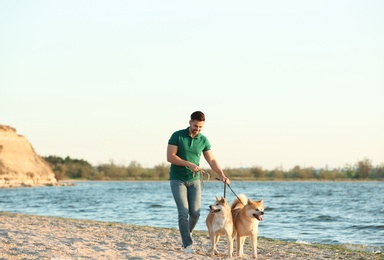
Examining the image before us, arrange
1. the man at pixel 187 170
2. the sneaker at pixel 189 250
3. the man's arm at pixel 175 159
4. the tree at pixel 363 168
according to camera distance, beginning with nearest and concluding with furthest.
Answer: the man's arm at pixel 175 159 < the man at pixel 187 170 < the sneaker at pixel 189 250 < the tree at pixel 363 168

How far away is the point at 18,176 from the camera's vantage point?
77000 millimetres

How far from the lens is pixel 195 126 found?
8.91 metres

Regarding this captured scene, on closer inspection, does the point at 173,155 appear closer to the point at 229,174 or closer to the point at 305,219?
the point at 305,219

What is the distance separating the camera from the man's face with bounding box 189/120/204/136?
350 inches

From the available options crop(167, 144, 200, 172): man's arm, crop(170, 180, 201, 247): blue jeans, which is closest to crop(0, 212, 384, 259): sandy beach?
crop(170, 180, 201, 247): blue jeans

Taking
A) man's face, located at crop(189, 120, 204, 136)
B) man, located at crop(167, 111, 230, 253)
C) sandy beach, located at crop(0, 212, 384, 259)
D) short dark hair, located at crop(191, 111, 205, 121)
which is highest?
short dark hair, located at crop(191, 111, 205, 121)

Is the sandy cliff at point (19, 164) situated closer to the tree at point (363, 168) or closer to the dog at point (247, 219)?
the tree at point (363, 168)

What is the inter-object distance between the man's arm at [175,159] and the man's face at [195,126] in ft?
1.23

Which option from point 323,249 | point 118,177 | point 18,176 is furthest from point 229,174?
point 323,249

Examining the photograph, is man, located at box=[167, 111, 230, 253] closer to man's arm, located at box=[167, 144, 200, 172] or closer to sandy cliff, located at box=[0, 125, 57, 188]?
man's arm, located at box=[167, 144, 200, 172]

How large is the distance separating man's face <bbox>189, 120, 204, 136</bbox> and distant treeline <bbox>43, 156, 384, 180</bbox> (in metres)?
85.4

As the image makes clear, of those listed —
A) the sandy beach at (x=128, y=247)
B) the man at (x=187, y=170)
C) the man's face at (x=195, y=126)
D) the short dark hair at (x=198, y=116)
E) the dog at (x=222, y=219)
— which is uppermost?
the short dark hair at (x=198, y=116)

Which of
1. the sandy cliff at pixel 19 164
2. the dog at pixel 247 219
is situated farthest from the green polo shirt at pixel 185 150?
the sandy cliff at pixel 19 164

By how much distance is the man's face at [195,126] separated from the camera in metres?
8.88
